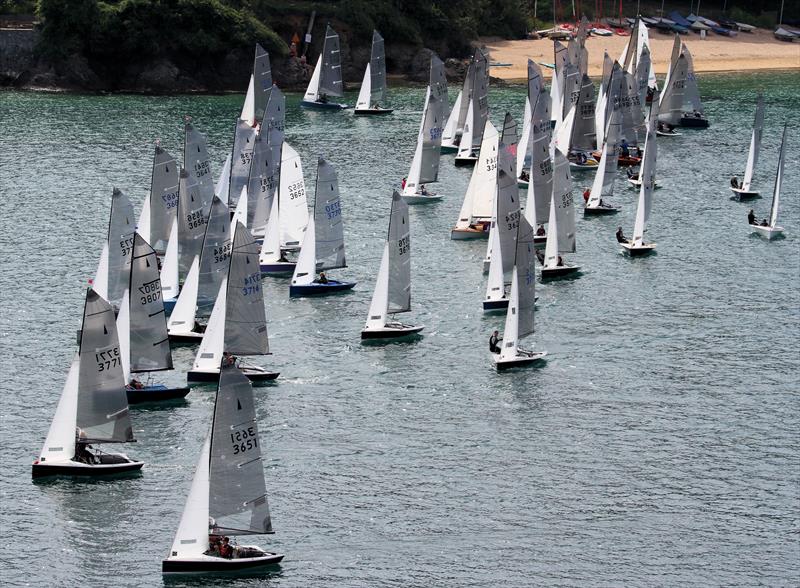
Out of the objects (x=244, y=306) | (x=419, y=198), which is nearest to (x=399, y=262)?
(x=244, y=306)

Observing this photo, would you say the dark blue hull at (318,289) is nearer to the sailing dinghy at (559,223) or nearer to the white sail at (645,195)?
the sailing dinghy at (559,223)

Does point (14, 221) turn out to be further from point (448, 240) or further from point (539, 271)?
point (539, 271)

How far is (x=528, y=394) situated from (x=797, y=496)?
655 inches

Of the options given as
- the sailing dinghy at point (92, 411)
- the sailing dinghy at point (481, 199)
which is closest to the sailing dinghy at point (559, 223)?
the sailing dinghy at point (481, 199)

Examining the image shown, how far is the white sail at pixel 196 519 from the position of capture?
204 ft

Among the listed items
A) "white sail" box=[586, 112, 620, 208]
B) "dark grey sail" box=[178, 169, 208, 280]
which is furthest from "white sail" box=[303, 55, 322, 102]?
"dark grey sail" box=[178, 169, 208, 280]

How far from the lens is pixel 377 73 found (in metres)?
163

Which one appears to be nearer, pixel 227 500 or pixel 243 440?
pixel 243 440

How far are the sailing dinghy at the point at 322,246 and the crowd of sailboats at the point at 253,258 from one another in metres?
0.09

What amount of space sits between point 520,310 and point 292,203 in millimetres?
23632

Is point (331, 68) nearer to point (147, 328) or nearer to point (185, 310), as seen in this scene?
point (185, 310)

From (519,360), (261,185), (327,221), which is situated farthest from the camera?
(261,185)

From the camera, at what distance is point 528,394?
82.3 meters

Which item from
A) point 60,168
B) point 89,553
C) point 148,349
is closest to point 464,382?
point 148,349
